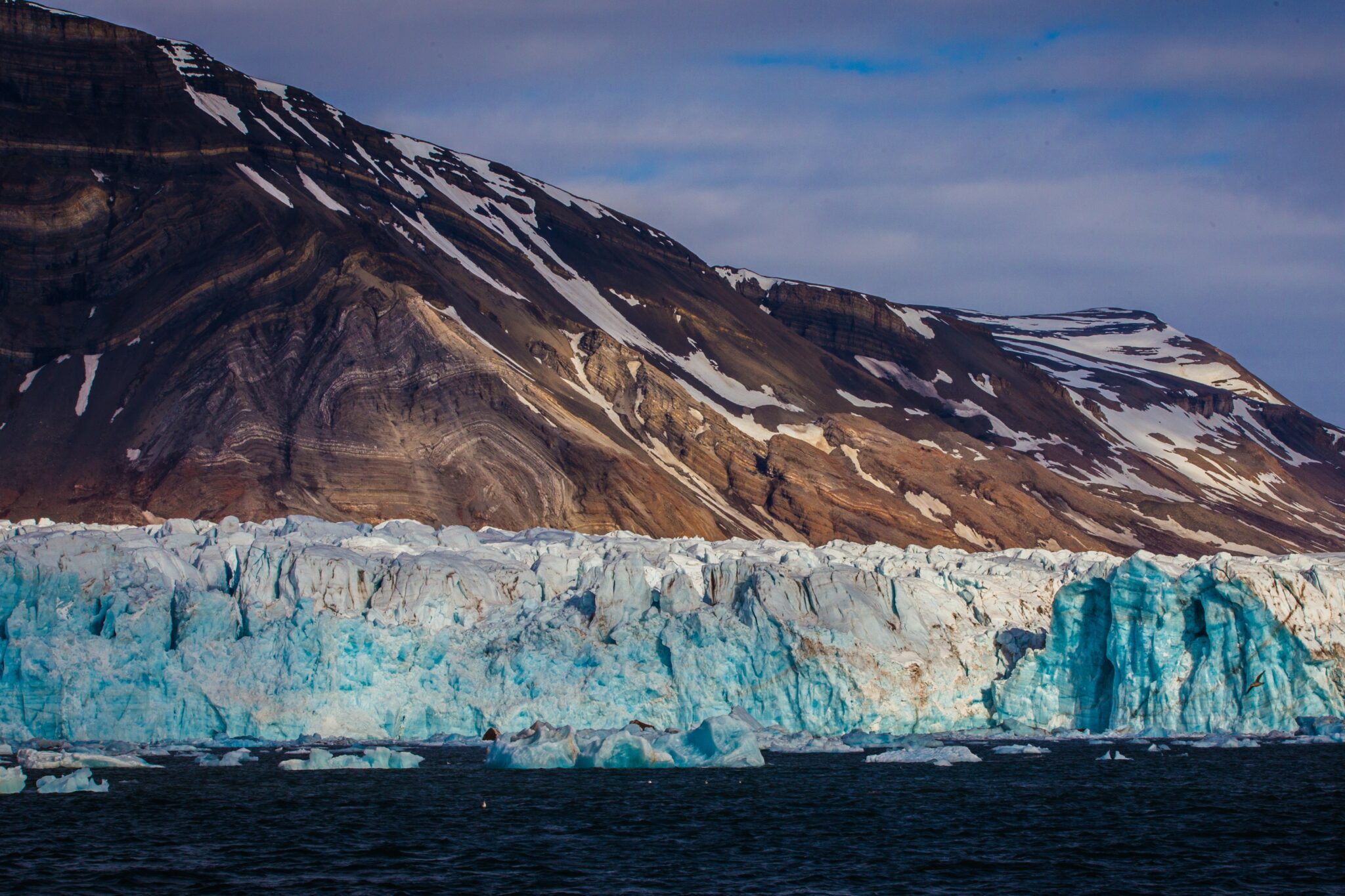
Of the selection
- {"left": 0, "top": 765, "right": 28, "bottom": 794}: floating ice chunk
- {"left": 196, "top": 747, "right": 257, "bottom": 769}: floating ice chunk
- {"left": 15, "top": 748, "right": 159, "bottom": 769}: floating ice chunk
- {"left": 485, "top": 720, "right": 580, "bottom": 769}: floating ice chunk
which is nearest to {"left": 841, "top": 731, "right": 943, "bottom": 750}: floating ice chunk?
{"left": 485, "top": 720, "right": 580, "bottom": 769}: floating ice chunk

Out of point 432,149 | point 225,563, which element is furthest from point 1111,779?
point 432,149

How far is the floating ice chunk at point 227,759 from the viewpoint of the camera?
3906 centimetres

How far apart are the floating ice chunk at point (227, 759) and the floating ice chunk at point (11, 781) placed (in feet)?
20.8

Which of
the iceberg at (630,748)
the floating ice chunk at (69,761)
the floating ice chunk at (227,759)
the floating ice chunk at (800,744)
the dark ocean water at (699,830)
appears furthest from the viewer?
the floating ice chunk at (800,744)

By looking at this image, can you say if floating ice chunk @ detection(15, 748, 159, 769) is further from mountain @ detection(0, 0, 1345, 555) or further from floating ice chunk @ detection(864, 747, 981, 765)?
mountain @ detection(0, 0, 1345, 555)

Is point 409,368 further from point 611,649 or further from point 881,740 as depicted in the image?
point 881,740

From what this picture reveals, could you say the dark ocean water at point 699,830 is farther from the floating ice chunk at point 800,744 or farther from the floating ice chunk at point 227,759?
the floating ice chunk at point 800,744

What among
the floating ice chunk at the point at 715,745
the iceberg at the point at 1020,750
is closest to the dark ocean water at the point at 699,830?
the floating ice chunk at the point at 715,745

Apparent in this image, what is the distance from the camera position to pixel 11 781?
1305 inches

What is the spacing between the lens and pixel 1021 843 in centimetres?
2817

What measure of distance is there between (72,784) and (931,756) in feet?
71.0

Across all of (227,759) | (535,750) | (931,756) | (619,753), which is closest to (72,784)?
(227,759)

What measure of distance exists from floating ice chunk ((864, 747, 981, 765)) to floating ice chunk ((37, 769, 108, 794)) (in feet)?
64.5

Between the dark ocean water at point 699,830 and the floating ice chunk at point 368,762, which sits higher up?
the floating ice chunk at point 368,762
